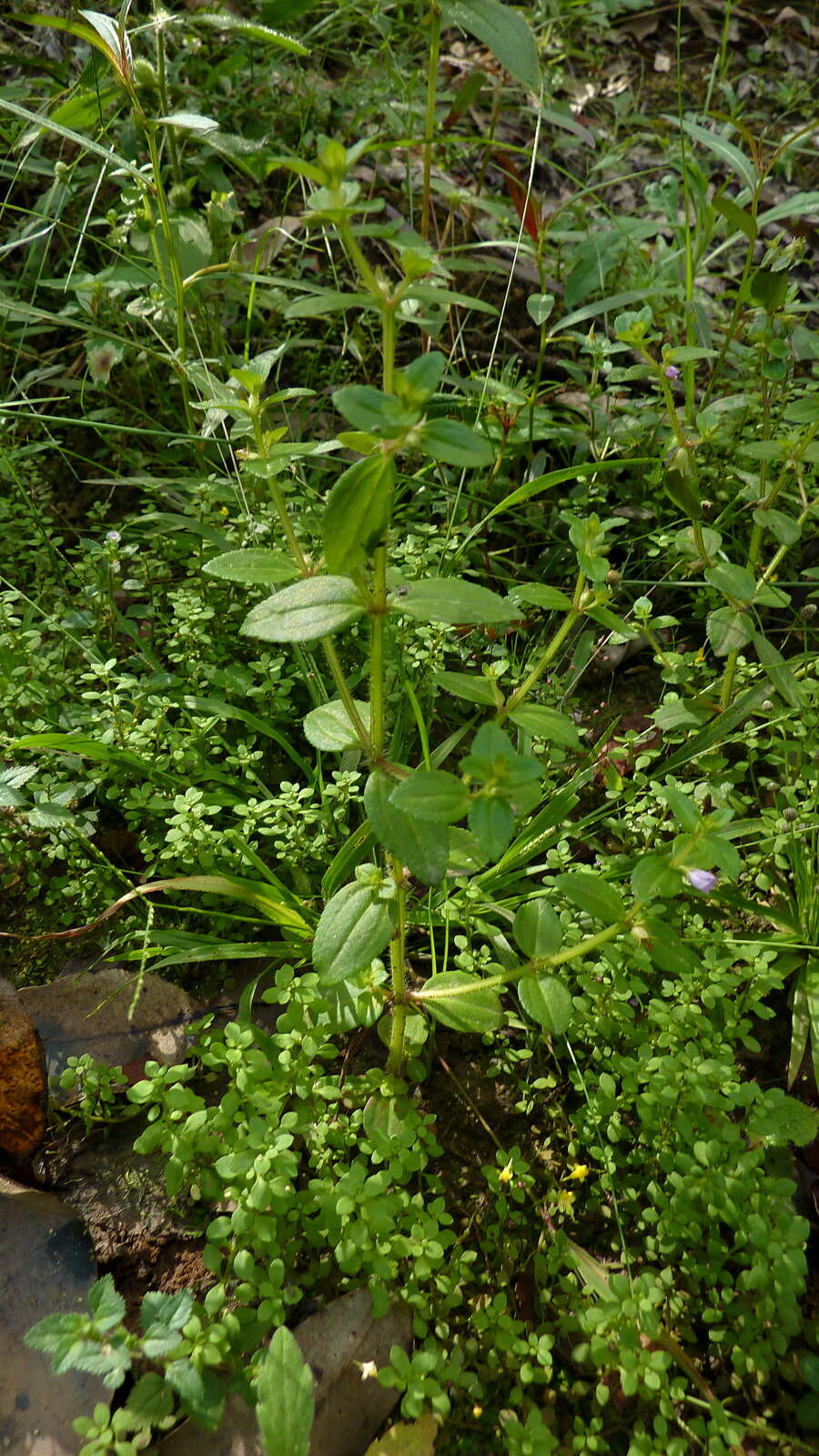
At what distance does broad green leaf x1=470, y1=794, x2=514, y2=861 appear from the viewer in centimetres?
113

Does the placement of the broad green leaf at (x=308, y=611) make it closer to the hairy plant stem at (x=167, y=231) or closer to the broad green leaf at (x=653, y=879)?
the broad green leaf at (x=653, y=879)

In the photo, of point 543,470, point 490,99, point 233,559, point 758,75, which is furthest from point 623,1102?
point 758,75

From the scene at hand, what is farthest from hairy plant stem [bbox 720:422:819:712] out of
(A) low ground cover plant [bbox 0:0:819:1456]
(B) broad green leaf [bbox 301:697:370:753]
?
(B) broad green leaf [bbox 301:697:370:753]

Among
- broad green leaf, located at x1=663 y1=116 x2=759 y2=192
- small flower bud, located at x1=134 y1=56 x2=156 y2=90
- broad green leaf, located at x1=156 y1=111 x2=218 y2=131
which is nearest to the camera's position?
broad green leaf, located at x1=156 y1=111 x2=218 y2=131

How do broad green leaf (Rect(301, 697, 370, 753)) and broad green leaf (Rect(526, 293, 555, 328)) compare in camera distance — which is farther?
broad green leaf (Rect(526, 293, 555, 328))

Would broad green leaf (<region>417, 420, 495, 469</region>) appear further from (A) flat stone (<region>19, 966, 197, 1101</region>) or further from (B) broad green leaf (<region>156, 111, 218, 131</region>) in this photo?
(B) broad green leaf (<region>156, 111, 218, 131</region>)

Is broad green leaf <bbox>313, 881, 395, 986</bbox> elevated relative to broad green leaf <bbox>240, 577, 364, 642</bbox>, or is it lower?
lower

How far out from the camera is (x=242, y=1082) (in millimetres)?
1390

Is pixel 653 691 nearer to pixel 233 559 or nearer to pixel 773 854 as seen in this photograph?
pixel 773 854

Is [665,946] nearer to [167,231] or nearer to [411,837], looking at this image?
[411,837]

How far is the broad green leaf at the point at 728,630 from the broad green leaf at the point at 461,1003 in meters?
0.88

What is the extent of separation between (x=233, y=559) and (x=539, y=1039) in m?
0.99

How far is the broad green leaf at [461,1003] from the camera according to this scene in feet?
4.67

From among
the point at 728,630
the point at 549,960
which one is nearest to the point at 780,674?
the point at 728,630
